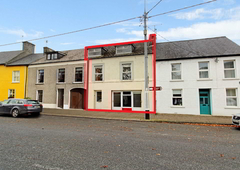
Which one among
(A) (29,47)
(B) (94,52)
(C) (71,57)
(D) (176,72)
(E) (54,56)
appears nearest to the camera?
(D) (176,72)

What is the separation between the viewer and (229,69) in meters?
13.7

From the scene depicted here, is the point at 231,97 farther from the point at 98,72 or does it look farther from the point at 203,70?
the point at 98,72

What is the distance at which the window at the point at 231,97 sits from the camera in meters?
13.6

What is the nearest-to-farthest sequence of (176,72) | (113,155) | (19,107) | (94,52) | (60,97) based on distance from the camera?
(113,155)
(19,107)
(176,72)
(94,52)
(60,97)

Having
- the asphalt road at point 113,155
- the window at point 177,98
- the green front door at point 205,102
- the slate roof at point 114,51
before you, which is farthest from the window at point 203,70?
the asphalt road at point 113,155

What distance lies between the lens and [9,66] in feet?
67.5

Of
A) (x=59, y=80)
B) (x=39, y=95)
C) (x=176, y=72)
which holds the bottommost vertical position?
(x=39, y=95)

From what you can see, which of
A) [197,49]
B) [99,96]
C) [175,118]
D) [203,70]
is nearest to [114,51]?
[99,96]

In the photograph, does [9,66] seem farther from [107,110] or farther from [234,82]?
[234,82]

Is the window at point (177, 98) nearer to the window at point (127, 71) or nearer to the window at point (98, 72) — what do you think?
the window at point (127, 71)

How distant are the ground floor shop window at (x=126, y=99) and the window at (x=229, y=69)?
8.27 m

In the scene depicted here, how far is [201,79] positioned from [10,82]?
76.6 feet

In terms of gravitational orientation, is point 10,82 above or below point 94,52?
below

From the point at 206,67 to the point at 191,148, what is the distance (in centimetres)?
1177
